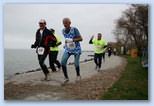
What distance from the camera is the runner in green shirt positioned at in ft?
9.11

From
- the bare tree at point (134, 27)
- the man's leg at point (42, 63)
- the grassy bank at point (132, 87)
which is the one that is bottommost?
the grassy bank at point (132, 87)

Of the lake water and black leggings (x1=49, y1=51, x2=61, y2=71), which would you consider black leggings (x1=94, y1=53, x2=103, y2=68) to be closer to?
the lake water

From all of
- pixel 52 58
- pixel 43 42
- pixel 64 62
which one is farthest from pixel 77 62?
pixel 43 42

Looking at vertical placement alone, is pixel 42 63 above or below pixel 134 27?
below

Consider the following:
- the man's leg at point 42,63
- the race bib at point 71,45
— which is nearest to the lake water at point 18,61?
the man's leg at point 42,63

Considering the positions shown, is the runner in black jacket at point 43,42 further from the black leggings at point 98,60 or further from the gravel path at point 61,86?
the black leggings at point 98,60

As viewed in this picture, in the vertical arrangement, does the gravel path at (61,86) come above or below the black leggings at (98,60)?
below

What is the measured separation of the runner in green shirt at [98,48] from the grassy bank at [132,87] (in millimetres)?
222

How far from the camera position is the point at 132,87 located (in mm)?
2762

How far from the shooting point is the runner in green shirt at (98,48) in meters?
2.78

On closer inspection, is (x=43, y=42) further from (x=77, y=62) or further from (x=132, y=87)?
(x=132, y=87)

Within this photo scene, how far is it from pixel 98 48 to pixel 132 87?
42 cm

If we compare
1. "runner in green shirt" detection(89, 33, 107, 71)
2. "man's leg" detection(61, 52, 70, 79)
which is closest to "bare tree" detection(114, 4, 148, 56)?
"runner in green shirt" detection(89, 33, 107, 71)

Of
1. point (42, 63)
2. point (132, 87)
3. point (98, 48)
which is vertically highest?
point (98, 48)
